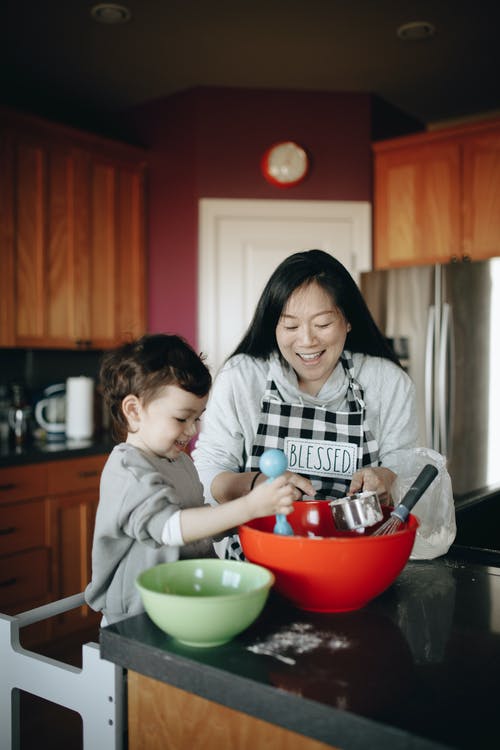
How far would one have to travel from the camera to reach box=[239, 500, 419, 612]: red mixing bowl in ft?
3.00

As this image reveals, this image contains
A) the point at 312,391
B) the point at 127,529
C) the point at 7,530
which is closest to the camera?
Result: the point at 127,529

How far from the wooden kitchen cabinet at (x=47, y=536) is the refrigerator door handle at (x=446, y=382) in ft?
5.32

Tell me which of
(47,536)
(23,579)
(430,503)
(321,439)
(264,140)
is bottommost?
(23,579)

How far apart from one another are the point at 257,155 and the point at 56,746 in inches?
116

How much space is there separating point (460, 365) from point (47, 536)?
2044mm

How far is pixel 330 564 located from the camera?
92 centimetres

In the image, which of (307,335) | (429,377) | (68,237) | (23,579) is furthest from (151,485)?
(68,237)

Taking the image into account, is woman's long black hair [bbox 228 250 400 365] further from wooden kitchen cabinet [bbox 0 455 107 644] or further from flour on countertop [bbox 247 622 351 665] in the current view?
wooden kitchen cabinet [bbox 0 455 107 644]

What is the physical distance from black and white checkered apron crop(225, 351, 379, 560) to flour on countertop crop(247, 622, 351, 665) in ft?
2.02

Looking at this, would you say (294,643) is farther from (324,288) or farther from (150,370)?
(324,288)

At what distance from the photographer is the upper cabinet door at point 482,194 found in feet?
11.1

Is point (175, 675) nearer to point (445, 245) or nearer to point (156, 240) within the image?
point (445, 245)

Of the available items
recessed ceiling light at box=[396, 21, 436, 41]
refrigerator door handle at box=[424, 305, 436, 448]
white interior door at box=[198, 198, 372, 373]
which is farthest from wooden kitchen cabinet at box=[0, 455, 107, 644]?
recessed ceiling light at box=[396, 21, 436, 41]

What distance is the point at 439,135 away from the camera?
351cm
